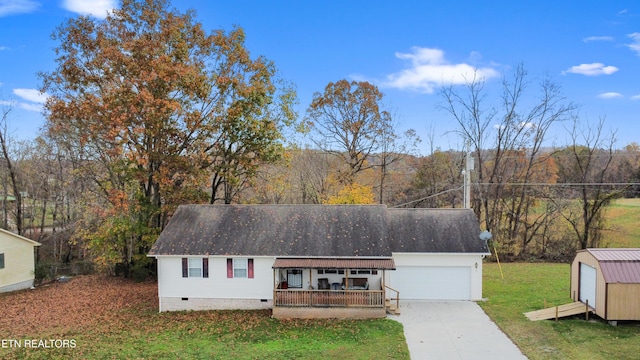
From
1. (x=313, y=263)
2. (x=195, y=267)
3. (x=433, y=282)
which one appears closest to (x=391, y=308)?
(x=433, y=282)

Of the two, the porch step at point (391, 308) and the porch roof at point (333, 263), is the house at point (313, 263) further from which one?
the porch step at point (391, 308)

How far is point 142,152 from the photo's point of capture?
73.0 ft

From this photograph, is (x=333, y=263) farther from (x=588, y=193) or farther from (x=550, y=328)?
(x=588, y=193)

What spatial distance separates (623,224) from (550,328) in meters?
24.6

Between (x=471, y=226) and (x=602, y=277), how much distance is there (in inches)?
224

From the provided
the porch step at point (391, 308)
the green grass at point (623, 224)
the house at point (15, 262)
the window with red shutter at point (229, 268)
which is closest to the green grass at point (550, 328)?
the porch step at point (391, 308)

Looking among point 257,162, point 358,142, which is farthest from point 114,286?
point 358,142

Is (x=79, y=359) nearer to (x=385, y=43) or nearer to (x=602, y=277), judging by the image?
(x=602, y=277)

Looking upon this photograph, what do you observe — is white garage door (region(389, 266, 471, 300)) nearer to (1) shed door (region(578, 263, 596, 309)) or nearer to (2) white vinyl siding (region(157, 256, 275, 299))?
(1) shed door (region(578, 263, 596, 309))

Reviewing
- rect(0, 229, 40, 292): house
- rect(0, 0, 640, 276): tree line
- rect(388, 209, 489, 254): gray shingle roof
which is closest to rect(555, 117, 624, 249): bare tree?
rect(0, 0, 640, 276): tree line

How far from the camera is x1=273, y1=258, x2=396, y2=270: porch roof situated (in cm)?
1612

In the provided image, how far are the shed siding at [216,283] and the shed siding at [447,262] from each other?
532 cm

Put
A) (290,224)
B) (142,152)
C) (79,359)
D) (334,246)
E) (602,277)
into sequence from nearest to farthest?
(79,359), (602,277), (334,246), (290,224), (142,152)

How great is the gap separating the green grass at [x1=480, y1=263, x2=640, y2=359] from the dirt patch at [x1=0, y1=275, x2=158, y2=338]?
14.4 meters
